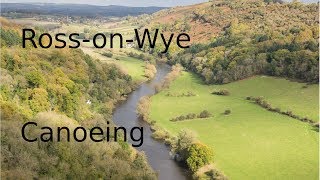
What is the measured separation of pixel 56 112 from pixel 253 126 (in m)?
29.8

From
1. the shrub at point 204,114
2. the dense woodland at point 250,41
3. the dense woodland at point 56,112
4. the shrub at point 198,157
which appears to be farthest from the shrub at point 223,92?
the shrub at point 198,157

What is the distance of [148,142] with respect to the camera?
65.0m

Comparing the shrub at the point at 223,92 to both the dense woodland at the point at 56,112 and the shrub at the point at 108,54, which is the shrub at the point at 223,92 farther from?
the shrub at the point at 108,54

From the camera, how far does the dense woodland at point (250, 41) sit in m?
98.9

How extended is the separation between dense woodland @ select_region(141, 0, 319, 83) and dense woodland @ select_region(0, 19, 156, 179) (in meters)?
30.4

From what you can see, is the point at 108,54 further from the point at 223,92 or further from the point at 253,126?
the point at 253,126

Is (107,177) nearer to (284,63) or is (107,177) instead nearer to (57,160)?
(57,160)

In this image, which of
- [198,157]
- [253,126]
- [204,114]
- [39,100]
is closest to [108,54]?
[204,114]

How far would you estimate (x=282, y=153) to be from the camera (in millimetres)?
57125

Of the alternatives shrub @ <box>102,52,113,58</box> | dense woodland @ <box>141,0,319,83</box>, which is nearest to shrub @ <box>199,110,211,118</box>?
dense woodland @ <box>141,0,319,83</box>

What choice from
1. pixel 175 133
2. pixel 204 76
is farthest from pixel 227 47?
pixel 175 133

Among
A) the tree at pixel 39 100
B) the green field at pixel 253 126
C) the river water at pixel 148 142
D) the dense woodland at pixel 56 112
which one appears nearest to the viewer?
the dense woodland at pixel 56 112

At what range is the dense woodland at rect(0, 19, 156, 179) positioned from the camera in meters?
36.5

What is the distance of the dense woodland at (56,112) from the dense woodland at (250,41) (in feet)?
99.9
